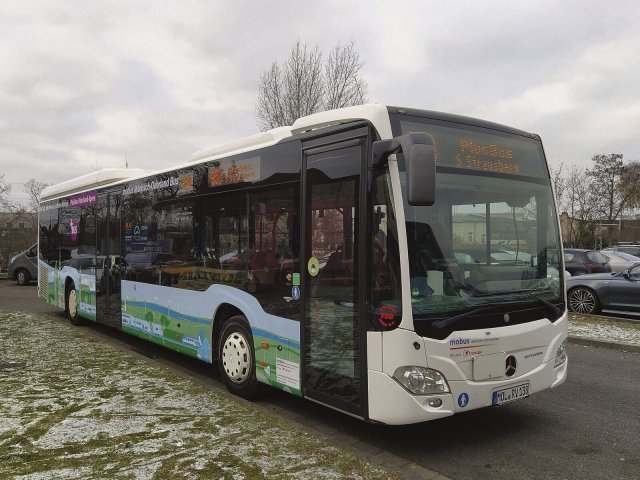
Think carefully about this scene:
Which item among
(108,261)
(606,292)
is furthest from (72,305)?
(606,292)

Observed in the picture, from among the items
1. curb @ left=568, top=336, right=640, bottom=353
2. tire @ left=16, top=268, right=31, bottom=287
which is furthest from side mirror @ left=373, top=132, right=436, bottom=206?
tire @ left=16, top=268, right=31, bottom=287

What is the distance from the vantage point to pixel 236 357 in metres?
5.92

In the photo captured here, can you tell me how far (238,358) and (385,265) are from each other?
99.3 inches

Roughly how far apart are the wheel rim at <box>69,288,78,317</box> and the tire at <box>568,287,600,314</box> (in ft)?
35.6

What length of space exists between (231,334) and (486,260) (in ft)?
9.85

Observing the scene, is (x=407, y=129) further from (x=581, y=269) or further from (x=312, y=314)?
(x=581, y=269)

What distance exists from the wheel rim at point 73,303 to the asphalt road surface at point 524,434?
5191mm

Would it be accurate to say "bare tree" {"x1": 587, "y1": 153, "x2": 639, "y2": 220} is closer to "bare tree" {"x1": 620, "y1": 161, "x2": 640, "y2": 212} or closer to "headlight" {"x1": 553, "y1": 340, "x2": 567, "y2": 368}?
"bare tree" {"x1": 620, "y1": 161, "x2": 640, "y2": 212}

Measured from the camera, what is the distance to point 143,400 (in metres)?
5.39

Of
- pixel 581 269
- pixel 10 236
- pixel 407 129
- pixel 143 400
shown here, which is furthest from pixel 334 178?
pixel 10 236

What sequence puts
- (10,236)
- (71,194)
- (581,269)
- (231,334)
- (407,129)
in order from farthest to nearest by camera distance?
(10,236) < (581,269) < (71,194) < (231,334) < (407,129)

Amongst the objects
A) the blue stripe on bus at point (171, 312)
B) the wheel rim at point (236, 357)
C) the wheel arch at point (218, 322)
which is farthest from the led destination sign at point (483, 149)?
the blue stripe on bus at point (171, 312)

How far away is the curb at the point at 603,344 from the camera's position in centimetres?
854

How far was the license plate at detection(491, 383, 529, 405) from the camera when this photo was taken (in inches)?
169
